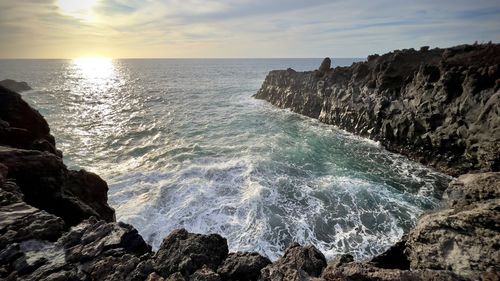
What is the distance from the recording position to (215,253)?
1024 centimetres

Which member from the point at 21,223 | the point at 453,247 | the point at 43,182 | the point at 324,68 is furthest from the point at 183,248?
the point at 324,68

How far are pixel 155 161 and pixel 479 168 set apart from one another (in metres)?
29.4

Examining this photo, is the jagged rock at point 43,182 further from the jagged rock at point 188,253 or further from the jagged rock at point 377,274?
the jagged rock at point 377,274

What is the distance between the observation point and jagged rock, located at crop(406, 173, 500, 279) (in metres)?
8.27

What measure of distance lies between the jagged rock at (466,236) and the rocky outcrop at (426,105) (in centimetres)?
1729

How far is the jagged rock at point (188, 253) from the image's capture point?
30.4ft

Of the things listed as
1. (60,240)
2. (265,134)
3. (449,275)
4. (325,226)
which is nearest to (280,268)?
(449,275)

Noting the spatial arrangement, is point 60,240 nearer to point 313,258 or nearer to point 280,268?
point 280,268

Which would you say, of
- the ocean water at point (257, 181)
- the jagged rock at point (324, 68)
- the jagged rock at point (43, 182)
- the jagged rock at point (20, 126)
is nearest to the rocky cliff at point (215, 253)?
the jagged rock at point (43, 182)

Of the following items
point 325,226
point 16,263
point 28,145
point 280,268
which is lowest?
point 325,226

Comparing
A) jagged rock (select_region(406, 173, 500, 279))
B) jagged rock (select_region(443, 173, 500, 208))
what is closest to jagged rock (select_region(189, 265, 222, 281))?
jagged rock (select_region(406, 173, 500, 279))

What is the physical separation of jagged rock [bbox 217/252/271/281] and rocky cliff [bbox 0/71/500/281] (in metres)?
0.03

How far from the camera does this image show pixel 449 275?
7.96 meters

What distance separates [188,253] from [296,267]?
11.9 ft
